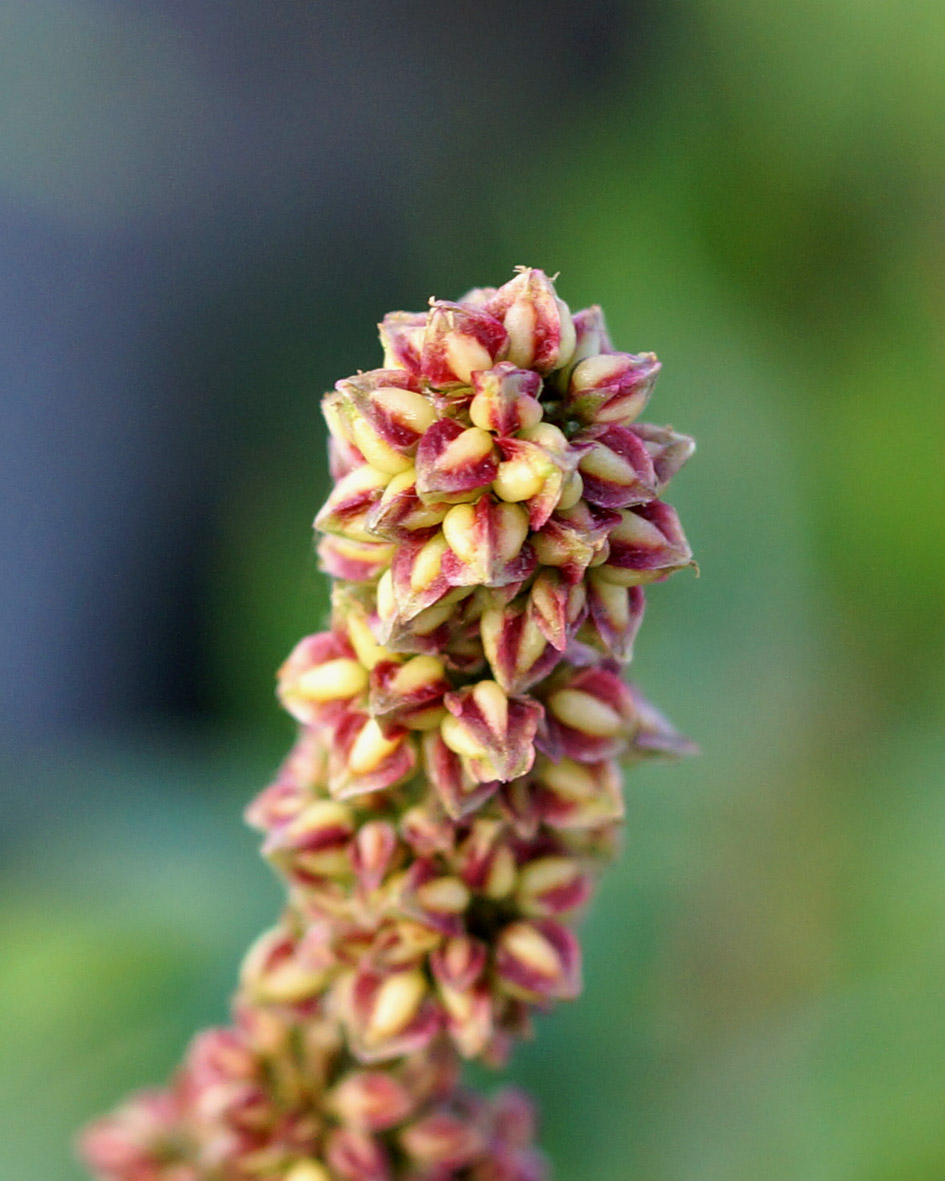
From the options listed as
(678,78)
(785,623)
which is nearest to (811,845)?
(785,623)

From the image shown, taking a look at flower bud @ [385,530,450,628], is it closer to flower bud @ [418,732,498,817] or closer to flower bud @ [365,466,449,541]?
flower bud @ [365,466,449,541]

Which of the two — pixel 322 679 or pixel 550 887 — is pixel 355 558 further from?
pixel 550 887

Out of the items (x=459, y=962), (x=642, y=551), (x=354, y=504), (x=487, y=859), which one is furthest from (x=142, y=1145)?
(x=642, y=551)

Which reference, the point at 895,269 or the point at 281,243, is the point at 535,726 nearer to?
the point at 895,269

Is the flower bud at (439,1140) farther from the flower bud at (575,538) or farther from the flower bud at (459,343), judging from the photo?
the flower bud at (459,343)

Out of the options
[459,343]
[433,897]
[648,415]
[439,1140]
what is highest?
[648,415]

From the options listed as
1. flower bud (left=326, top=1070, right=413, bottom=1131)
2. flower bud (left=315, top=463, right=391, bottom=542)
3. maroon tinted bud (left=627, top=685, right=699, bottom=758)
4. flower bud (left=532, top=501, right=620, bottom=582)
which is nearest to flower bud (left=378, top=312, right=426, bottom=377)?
flower bud (left=315, top=463, right=391, bottom=542)
